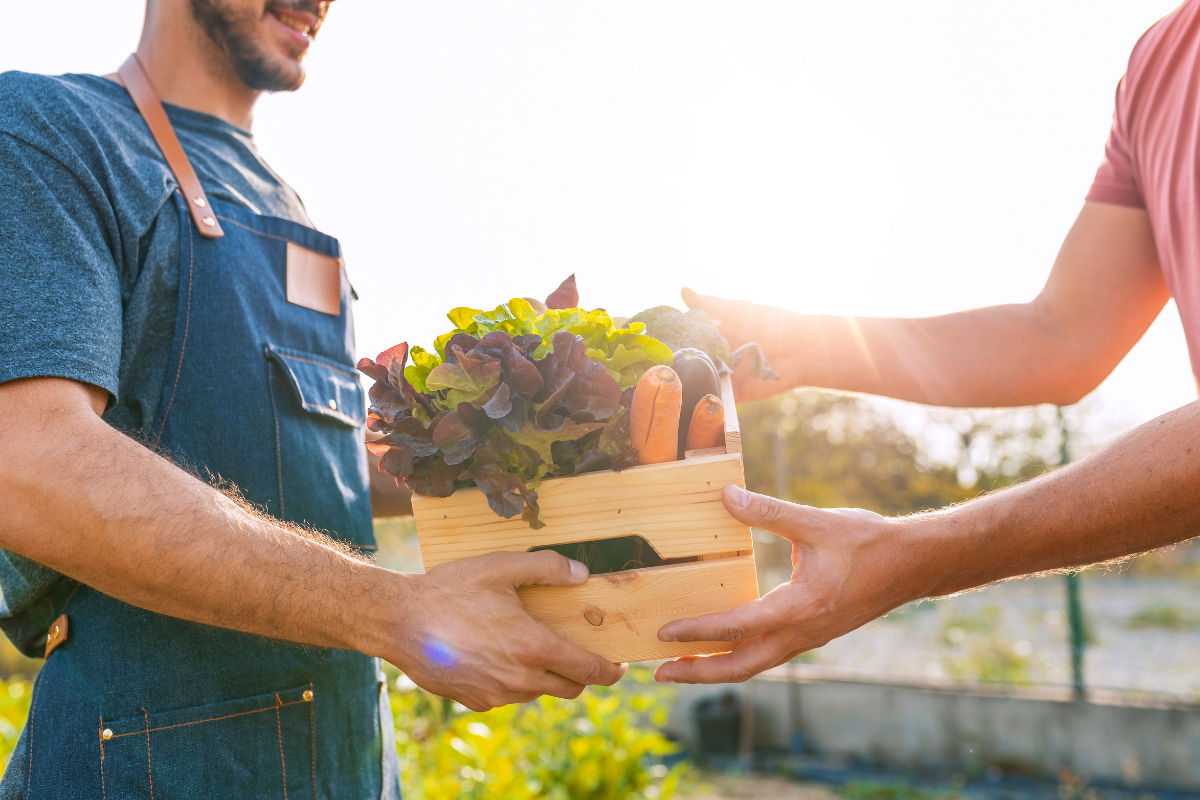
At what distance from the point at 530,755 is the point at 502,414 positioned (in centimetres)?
301

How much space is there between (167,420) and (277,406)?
221 mm

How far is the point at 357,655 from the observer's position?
1.78 meters

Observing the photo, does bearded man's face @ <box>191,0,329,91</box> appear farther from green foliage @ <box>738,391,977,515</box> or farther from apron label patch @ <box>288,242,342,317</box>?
green foliage @ <box>738,391,977,515</box>

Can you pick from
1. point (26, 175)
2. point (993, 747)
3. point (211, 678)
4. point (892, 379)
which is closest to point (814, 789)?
point (993, 747)

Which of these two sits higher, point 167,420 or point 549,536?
point 167,420

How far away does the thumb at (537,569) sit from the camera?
147 cm

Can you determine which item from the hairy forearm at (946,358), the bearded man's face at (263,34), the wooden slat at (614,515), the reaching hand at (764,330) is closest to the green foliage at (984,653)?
the hairy forearm at (946,358)

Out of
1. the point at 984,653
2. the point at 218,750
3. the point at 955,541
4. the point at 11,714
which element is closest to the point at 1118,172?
the point at 955,541

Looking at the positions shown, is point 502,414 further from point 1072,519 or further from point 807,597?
point 1072,519

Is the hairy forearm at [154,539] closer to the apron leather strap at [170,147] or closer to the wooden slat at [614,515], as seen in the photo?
the wooden slat at [614,515]

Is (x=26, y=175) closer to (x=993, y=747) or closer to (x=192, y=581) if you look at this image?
(x=192, y=581)

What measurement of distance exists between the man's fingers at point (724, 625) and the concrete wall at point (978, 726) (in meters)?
6.10

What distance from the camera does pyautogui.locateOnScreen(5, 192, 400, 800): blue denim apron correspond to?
144cm

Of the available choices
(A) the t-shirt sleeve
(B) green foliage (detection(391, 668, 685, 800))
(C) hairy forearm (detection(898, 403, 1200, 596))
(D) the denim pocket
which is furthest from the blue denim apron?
(B) green foliage (detection(391, 668, 685, 800))
